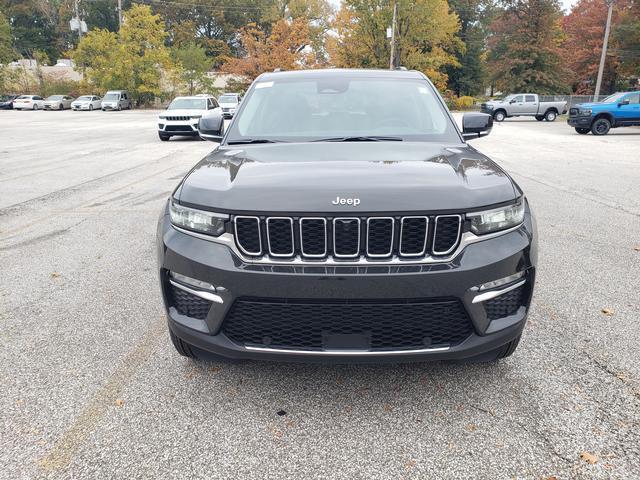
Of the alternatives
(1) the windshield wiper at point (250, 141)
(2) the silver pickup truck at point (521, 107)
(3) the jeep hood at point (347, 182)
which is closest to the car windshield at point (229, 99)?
(2) the silver pickup truck at point (521, 107)

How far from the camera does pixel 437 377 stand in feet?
9.39

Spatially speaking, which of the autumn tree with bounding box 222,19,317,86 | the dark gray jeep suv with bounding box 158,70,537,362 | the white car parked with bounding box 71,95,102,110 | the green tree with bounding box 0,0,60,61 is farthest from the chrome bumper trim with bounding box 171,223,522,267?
the green tree with bounding box 0,0,60,61

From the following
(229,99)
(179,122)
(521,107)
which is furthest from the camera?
(521,107)

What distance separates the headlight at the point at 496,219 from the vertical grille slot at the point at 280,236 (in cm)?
83

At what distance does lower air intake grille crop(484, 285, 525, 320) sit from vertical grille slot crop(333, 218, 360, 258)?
0.67 meters

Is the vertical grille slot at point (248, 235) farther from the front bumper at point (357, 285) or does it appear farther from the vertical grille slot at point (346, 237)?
the vertical grille slot at point (346, 237)

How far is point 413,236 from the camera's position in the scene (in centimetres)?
232

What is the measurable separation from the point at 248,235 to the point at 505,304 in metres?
1.28

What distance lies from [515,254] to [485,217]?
0.23 meters

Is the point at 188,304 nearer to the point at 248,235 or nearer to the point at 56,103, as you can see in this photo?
the point at 248,235

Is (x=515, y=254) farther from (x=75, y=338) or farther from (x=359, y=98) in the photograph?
(x=75, y=338)

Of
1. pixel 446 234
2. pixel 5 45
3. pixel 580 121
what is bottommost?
pixel 580 121

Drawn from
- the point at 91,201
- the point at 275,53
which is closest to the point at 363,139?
the point at 91,201

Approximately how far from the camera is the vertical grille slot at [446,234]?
7.62 ft
